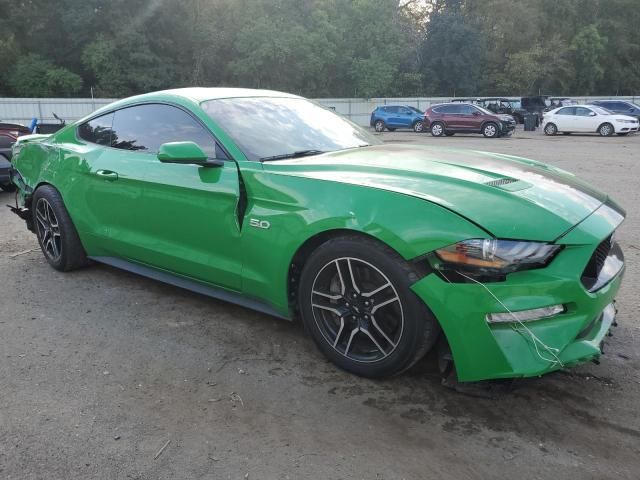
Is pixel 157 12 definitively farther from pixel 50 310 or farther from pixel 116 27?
pixel 50 310

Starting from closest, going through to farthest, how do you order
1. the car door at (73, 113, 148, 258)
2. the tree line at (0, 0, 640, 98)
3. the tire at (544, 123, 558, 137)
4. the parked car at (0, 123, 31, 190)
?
the car door at (73, 113, 148, 258) < the parked car at (0, 123, 31, 190) < the tire at (544, 123, 558, 137) < the tree line at (0, 0, 640, 98)

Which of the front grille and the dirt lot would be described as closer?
the dirt lot

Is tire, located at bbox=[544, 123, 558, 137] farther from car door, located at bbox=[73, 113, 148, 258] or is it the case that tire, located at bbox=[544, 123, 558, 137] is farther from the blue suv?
car door, located at bbox=[73, 113, 148, 258]

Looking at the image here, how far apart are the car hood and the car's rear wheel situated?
76.2 feet

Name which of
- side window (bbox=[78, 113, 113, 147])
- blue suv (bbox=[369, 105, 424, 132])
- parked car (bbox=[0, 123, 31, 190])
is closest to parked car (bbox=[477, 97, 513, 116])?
blue suv (bbox=[369, 105, 424, 132])

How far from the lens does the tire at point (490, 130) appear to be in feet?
80.5

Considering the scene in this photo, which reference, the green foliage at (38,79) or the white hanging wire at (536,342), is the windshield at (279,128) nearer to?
the white hanging wire at (536,342)

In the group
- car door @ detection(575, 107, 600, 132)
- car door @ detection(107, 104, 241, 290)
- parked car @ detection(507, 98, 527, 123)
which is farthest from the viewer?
parked car @ detection(507, 98, 527, 123)

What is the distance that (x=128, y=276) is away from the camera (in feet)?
16.0

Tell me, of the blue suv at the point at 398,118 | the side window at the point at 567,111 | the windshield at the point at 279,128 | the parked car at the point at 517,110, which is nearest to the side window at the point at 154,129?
the windshield at the point at 279,128

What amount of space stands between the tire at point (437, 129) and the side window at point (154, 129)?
23.3 metres

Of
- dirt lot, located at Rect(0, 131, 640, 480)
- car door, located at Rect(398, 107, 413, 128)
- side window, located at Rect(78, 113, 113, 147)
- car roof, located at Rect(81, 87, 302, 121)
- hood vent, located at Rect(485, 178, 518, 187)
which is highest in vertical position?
car door, located at Rect(398, 107, 413, 128)

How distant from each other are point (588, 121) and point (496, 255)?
25316 mm

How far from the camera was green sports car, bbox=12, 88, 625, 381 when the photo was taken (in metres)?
2.54
